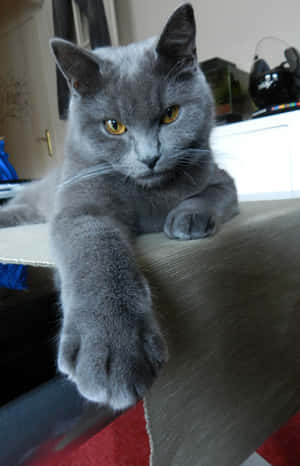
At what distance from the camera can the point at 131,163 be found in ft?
1.93

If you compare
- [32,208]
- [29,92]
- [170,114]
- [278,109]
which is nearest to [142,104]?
[170,114]

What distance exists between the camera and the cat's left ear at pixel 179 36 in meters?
0.57

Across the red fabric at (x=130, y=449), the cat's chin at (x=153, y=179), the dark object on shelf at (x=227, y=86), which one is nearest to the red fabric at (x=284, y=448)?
the red fabric at (x=130, y=449)

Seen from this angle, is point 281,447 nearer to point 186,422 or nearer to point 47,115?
point 186,422

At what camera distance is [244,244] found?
0.50m

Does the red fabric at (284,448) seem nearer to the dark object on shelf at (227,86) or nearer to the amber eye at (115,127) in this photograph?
the amber eye at (115,127)

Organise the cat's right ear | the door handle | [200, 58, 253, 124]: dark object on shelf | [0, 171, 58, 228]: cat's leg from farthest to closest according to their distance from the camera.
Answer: the door handle
[200, 58, 253, 124]: dark object on shelf
[0, 171, 58, 228]: cat's leg
the cat's right ear

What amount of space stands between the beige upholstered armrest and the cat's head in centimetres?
17

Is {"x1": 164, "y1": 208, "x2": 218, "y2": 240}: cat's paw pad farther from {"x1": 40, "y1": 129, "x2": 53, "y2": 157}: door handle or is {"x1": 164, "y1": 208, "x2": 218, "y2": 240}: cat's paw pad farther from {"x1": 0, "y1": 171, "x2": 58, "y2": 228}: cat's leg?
{"x1": 40, "y1": 129, "x2": 53, "y2": 157}: door handle

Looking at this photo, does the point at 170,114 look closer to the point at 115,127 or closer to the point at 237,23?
the point at 115,127

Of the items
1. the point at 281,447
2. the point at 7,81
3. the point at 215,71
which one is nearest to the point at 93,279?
the point at 281,447

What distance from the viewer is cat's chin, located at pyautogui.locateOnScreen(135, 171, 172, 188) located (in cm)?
60

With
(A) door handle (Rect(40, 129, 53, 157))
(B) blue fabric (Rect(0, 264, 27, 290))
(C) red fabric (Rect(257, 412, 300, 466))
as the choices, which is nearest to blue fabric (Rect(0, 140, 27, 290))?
(B) blue fabric (Rect(0, 264, 27, 290))

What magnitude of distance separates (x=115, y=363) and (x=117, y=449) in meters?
0.76
